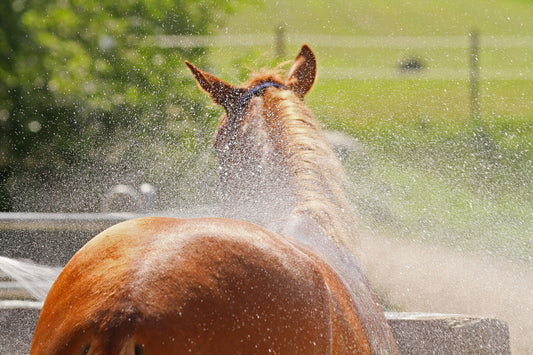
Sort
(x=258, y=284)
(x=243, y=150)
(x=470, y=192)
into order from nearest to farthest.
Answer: (x=258, y=284) → (x=243, y=150) → (x=470, y=192)

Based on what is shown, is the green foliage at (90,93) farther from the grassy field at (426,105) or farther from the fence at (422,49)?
the fence at (422,49)

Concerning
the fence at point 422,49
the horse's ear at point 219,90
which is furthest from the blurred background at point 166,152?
the fence at point 422,49

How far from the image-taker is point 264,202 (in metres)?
2.35

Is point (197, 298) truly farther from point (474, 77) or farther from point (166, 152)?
point (474, 77)

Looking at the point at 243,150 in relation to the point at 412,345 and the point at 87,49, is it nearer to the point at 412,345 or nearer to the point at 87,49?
the point at 412,345

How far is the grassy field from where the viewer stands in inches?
325

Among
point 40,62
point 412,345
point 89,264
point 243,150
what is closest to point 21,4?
point 40,62

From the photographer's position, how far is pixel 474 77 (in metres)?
12.0

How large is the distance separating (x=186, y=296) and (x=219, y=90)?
1733 millimetres

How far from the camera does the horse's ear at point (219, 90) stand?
2.85 m

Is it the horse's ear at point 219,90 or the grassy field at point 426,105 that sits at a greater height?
the horse's ear at point 219,90

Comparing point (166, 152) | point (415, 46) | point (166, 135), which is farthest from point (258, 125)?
point (415, 46)

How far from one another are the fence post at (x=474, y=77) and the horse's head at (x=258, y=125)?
9659mm

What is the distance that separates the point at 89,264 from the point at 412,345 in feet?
5.53
